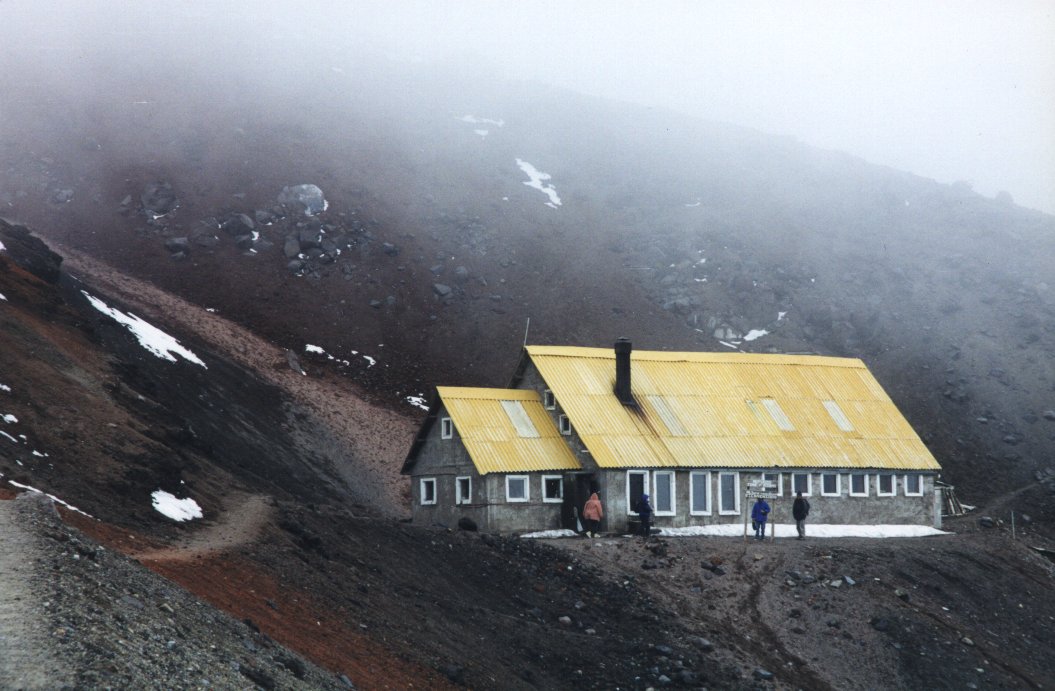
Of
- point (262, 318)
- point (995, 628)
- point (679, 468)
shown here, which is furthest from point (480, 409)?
point (262, 318)

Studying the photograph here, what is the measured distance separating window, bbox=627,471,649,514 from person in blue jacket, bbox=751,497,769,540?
382cm

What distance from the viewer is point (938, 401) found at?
73688 mm

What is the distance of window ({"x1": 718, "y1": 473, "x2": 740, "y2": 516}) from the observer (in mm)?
41812

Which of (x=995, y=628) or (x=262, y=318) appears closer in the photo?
(x=995, y=628)

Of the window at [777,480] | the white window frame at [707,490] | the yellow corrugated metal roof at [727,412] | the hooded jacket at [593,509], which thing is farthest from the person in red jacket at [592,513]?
Result: the window at [777,480]

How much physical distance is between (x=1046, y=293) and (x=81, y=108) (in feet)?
272

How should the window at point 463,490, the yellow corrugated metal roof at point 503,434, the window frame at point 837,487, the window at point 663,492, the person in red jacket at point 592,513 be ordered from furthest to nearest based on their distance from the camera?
the window frame at point 837,487 → the window at point 663,492 → the window at point 463,490 → the yellow corrugated metal roof at point 503,434 → the person in red jacket at point 592,513

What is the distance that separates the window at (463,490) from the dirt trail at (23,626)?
23033mm

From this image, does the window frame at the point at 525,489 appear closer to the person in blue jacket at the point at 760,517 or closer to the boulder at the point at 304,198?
the person in blue jacket at the point at 760,517

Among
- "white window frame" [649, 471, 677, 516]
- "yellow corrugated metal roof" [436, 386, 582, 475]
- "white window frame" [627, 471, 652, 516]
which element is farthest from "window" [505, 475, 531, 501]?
"white window frame" [649, 471, 677, 516]

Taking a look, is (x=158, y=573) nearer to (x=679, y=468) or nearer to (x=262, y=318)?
(x=679, y=468)

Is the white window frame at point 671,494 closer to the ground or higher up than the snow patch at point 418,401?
closer to the ground

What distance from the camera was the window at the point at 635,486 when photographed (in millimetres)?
39812

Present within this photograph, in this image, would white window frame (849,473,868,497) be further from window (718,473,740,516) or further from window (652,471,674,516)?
window (652,471,674,516)
